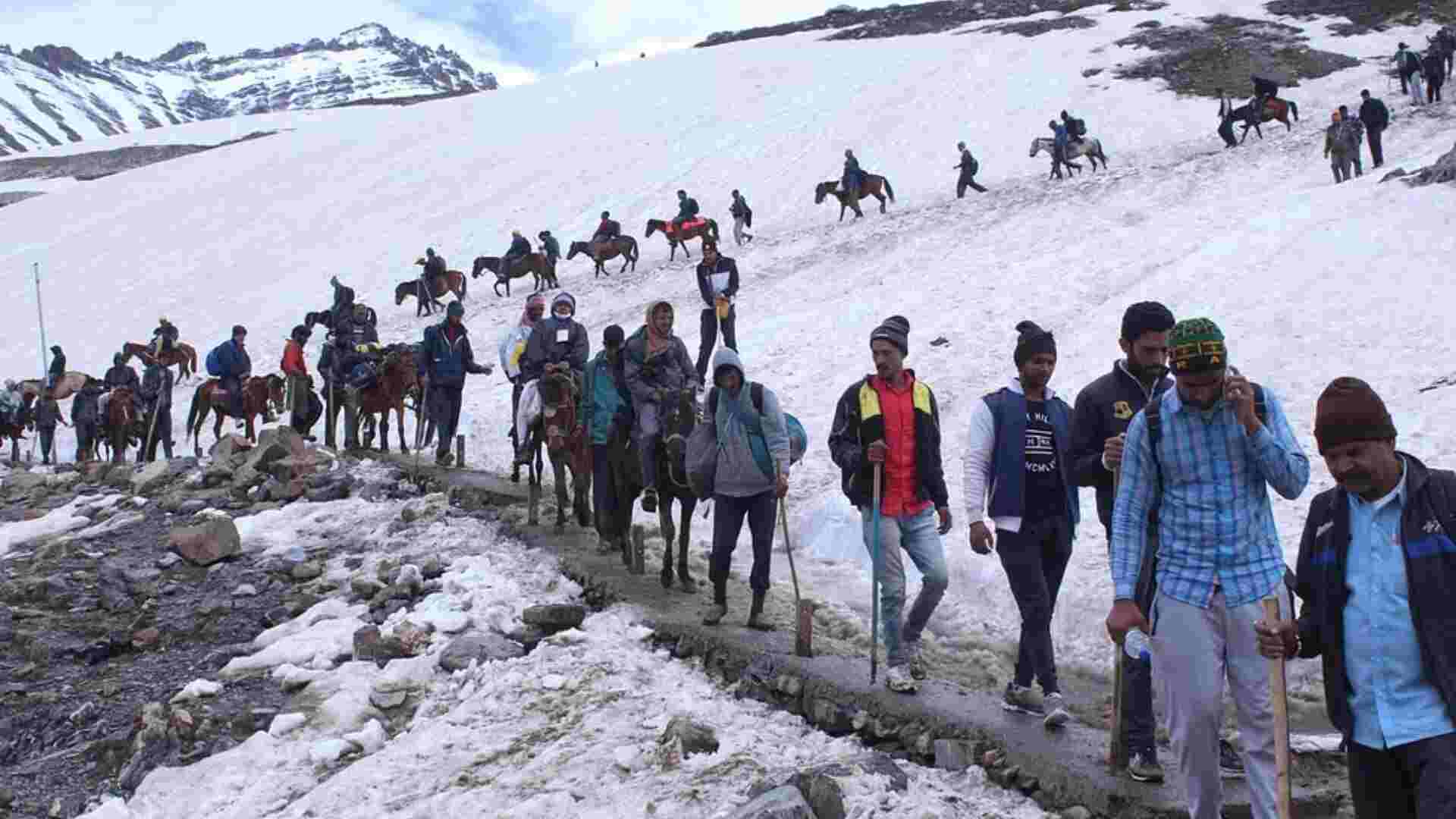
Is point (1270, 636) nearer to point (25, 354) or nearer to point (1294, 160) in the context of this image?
point (1294, 160)

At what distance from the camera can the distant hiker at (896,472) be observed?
5.29 m

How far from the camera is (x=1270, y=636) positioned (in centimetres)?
298

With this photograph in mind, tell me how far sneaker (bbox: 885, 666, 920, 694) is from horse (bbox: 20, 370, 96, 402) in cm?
1691

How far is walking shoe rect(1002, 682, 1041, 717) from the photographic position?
16.4 feet

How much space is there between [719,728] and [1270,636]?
2776mm

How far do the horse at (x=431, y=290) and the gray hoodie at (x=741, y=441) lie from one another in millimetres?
18343

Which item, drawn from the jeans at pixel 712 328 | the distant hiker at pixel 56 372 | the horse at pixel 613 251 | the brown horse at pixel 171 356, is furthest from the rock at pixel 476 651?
the horse at pixel 613 251

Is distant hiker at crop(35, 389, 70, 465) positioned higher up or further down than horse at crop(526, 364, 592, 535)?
further down

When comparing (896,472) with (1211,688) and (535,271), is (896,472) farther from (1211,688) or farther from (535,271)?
(535,271)

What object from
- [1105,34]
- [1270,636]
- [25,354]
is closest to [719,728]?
[1270,636]

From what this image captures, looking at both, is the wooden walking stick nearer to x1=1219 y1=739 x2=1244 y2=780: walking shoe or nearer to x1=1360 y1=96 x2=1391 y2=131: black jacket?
x1=1219 y1=739 x2=1244 y2=780: walking shoe

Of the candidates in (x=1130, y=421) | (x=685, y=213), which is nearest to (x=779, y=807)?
(x=1130, y=421)

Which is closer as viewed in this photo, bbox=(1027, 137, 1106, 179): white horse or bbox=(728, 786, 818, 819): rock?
bbox=(728, 786, 818, 819): rock

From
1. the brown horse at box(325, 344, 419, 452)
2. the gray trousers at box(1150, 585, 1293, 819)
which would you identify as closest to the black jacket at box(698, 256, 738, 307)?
the brown horse at box(325, 344, 419, 452)
